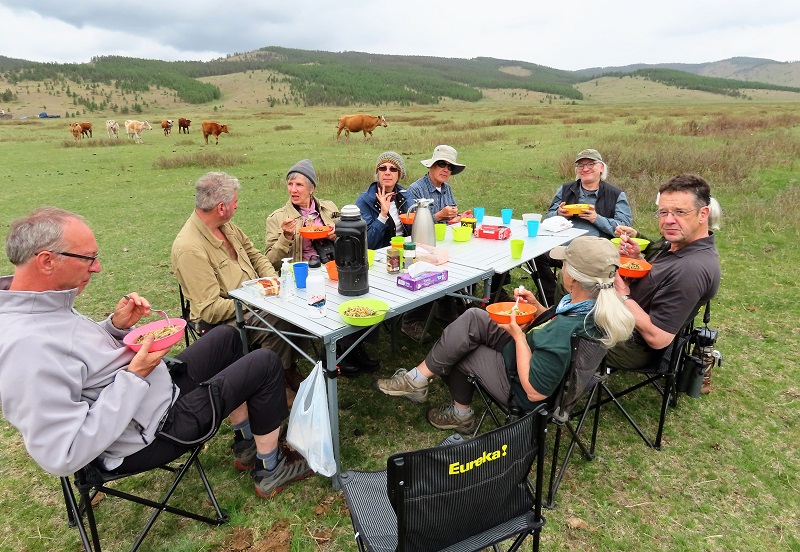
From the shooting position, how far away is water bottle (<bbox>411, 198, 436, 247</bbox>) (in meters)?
4.02

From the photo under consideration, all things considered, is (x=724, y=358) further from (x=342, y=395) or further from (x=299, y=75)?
(x=299, y=75)

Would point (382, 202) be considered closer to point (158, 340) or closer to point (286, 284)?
point (286, 284)

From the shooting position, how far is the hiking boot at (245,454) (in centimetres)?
305

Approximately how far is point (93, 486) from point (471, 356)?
7.12 ft

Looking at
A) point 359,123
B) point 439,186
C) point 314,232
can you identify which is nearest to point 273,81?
point 359,123

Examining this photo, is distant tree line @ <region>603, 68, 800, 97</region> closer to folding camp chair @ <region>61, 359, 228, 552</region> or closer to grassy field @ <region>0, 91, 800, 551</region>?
grassy field @ <region>0, 91, 800, 551</region>

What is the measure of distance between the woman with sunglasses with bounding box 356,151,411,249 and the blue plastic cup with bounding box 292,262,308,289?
1562 millimetres

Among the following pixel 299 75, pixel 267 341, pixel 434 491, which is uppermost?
pixel 299 75

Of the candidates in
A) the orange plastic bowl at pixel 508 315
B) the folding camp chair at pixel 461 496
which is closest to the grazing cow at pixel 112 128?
the orange plastic bowl at pixel 508 315

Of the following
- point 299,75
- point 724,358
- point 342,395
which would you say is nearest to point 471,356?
point 342,395

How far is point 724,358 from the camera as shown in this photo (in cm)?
427

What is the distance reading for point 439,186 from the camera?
5.30 meters

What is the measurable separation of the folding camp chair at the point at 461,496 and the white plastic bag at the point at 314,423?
691 millimetres

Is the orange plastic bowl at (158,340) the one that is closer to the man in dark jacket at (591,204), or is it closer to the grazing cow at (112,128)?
the man in dark jacket at (591,204)
